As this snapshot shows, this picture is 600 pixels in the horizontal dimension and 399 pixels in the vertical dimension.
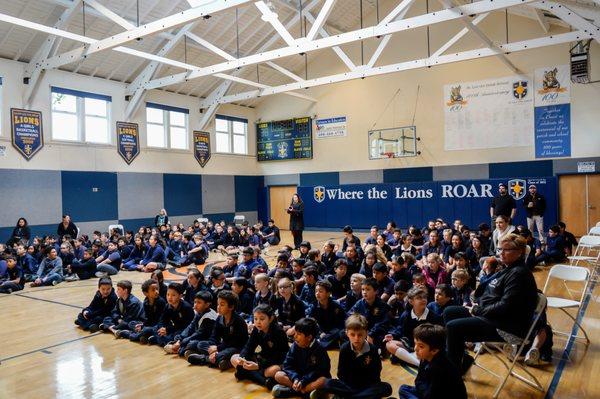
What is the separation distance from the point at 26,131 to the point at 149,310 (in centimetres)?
1014

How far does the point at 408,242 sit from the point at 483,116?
8.15 metres

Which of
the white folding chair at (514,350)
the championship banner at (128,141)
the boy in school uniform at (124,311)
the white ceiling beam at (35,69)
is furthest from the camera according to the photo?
the championship banner at (128,141)

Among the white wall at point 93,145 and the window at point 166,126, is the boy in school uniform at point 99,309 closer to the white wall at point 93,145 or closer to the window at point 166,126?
the white wall at point 93,145

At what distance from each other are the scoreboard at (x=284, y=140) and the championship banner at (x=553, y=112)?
28.6ft

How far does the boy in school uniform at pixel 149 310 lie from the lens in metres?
5.66

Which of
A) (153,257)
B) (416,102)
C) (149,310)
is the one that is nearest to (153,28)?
(153,257)

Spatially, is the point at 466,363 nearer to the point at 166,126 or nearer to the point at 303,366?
the point at 303,366

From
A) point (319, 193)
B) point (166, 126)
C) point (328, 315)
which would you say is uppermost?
point (166, 126)

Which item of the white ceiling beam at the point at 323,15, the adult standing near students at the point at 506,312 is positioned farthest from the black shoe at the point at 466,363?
the white ceiling beam at the point at 323,15

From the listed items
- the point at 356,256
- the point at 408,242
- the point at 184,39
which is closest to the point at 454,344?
the point at 356,256

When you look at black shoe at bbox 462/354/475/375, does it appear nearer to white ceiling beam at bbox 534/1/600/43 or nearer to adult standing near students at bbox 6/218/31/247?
white ceiling beam at bbox 534/1/600/43

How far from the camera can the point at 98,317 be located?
246 inches

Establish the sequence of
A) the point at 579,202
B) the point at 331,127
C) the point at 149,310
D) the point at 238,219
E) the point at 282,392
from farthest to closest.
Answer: the point at 238,219
the point at 331,127
the point at 579,202
the point at 149,310
the point at 282,392

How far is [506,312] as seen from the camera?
11.8 ft
